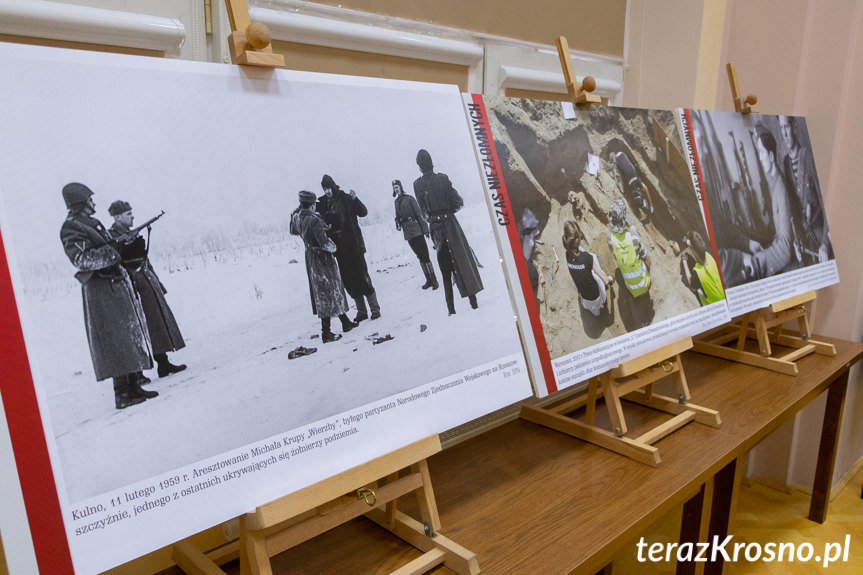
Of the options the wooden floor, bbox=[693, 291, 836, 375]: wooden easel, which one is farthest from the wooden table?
the wooden floor

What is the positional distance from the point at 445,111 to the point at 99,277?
691 millimetres

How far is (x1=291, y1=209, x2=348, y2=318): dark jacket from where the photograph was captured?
938 millimetres

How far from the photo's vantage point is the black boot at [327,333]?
0.94m

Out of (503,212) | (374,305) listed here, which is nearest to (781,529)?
(503,212)

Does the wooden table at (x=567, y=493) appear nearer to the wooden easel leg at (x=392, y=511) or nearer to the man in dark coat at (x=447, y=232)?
the wooden easel leg at (x=392, y=511)

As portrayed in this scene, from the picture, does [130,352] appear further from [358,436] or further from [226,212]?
[358,436]

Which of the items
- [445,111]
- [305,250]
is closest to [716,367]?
[445,111]

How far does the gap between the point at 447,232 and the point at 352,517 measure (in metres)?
0.53

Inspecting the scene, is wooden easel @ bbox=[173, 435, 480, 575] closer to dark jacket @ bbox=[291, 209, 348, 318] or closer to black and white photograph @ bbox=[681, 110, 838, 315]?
dark jacket @ bbox=[291, 209, 348, 318]

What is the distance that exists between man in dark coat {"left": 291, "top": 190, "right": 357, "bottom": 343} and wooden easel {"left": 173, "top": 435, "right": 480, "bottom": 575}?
220mm

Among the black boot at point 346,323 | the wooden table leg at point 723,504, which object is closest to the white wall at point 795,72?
the wooden table leg at point 723,504

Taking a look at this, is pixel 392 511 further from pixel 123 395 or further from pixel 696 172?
pixel 696 172

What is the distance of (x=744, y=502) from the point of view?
260cm

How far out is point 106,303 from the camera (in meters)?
0.76
